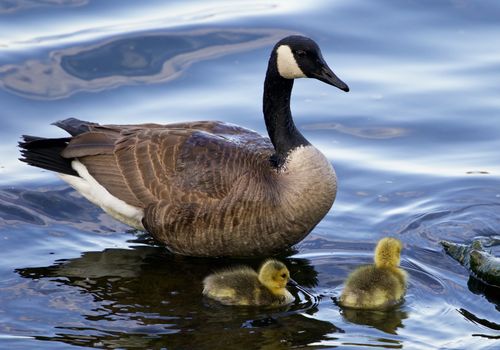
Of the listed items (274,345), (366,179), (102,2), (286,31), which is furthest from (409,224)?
(102,2)

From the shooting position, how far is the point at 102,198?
10008 mm

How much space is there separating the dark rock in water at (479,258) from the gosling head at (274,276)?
1702mm

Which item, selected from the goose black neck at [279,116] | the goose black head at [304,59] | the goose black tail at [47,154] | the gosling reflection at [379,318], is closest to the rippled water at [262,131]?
the gosling reflection at [379,318]

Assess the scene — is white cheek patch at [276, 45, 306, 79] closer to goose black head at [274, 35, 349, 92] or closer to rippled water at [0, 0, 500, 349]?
goose black head at [274, 35, 349, 92]

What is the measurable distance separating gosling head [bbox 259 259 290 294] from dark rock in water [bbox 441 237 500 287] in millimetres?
1702

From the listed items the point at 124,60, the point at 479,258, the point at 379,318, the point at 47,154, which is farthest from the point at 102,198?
the point at 124,60

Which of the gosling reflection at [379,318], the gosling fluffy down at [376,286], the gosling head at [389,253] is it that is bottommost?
the gosling reflection at [379,318]

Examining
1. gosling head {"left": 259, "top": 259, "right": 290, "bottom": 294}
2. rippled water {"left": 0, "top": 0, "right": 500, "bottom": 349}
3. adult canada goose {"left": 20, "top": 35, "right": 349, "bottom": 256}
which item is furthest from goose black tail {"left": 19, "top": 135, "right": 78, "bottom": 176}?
gosling head {"left": 259, "top": 259, "right": 290, "bottom": 294}

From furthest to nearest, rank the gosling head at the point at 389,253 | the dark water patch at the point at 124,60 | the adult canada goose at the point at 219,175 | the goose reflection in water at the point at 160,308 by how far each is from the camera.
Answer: the dark water patch at the point at 124,60, the adult canada goose at the point at 219,175, the gosling head at the point at 389,253, the goose reflection in water at the point at 160,308

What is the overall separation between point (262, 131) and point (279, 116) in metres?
2.46

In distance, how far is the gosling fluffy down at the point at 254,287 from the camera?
845 centimetres

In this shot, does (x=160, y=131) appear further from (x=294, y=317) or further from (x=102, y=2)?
(x=102, y=2)

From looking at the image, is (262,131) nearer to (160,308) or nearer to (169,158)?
(169,158)

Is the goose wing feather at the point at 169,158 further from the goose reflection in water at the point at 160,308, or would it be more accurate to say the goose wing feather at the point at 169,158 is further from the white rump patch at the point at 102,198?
the goose reflection in water at the point at 160,308
